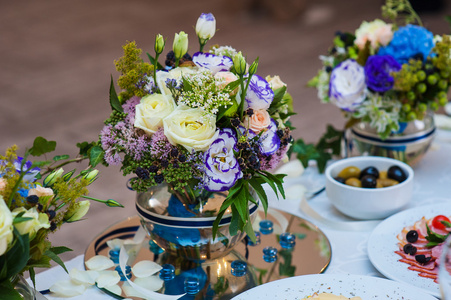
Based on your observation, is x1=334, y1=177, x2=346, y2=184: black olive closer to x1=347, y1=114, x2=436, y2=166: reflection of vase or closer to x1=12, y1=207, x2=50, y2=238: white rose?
x1=347, y1=114, x2=436, y2=166: reflection of vase

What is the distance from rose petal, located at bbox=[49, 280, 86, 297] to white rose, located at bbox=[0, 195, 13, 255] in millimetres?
289

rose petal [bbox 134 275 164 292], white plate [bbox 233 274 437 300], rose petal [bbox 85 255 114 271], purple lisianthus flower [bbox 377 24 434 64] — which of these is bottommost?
rose petal [bbox 134 275 164 292]

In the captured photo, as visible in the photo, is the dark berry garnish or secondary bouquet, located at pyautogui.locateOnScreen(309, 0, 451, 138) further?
secondary bouquet, located at pyautogui.locateOnScreen(309, 0, 451, 138)

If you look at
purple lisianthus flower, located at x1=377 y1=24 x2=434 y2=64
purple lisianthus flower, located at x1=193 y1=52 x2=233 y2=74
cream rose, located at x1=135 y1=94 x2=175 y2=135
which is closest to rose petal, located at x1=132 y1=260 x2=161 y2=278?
cream rose, located at x1=135 y1=94 x2=175 y2=135

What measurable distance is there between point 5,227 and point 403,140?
0.99 m

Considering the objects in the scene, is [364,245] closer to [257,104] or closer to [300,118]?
[257,104]

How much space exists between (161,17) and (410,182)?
225 inches

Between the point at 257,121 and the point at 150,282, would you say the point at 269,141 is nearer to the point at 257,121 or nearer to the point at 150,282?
the point at 257,121

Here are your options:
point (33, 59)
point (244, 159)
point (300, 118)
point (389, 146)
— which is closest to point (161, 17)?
point (33, 59)

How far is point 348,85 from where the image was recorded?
4.33ft

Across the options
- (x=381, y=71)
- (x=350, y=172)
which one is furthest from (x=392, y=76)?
(x=350, y=172)

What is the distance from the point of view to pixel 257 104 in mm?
888

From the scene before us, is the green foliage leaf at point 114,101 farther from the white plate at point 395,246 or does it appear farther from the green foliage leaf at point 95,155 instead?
the white plate at point 395,246

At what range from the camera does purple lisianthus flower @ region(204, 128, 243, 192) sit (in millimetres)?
852
